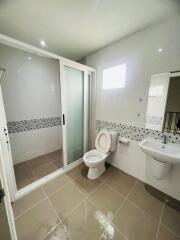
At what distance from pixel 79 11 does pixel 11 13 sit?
81 centimetres

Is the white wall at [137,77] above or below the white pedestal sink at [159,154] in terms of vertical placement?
above

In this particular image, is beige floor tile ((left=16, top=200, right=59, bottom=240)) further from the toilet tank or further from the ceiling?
the ceiling

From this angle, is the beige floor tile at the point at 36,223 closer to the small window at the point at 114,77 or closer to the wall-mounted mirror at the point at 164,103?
the wall-mounted mirror at the point at 164,103

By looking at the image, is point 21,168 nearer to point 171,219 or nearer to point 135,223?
point 135,223

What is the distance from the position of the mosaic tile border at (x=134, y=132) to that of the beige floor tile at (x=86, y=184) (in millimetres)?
964

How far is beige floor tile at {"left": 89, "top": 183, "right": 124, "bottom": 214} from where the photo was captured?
1.37 metres

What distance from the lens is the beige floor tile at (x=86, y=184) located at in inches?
64.5

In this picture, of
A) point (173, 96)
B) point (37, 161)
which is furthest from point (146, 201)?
point (37, 161)

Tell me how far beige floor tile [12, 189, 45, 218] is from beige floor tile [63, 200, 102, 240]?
53cm

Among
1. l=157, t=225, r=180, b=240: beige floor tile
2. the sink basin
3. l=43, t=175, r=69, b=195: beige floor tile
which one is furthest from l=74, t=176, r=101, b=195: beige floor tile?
the sink basin

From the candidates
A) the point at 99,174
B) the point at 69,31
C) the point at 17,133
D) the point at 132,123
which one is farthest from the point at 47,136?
the point at 69,31

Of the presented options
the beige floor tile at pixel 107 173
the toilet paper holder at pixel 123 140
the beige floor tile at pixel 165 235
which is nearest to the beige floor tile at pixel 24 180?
the beige floor tile at pixel 107 173

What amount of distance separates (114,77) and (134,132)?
107cm

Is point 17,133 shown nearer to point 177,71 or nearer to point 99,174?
point 99,174
